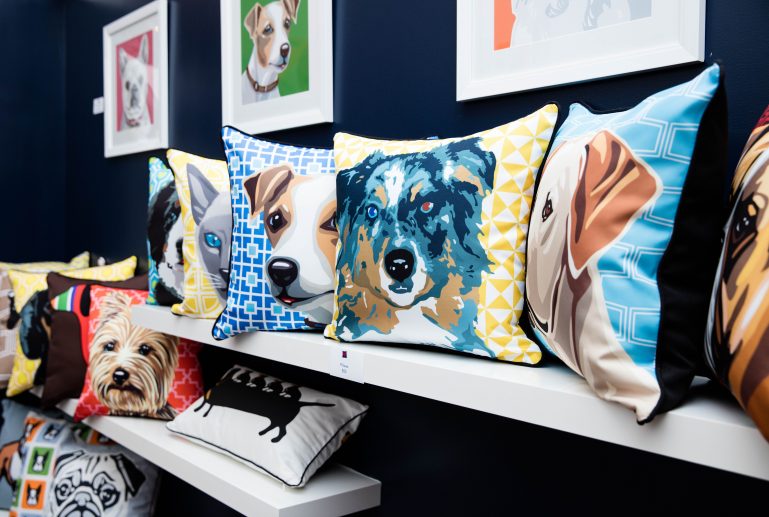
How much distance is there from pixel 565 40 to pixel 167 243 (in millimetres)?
1192

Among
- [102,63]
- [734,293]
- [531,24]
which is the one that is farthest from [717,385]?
[102,63]

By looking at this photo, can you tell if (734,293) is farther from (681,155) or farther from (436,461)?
(436,461)

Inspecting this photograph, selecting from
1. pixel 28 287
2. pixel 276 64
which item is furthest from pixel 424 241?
pixel 28 287

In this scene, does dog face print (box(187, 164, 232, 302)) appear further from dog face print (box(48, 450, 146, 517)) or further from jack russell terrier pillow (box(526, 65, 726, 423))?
jack russell terrier pillow (box(526, 65, 726, 423))

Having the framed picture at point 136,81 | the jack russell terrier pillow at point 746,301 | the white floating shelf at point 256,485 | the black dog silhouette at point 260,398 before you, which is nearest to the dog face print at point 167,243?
the black dog silhouette at point 260,398

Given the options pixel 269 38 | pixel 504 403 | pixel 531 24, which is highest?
pixel 269 38

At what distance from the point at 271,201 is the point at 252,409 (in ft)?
1.78

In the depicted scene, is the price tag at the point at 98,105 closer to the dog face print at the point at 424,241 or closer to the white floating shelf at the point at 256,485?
the white floating shelf at the point at 256,485

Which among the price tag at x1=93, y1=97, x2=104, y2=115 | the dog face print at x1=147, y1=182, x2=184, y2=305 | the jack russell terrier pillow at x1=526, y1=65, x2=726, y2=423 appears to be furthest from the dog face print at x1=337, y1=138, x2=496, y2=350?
the price tag at x1=93, y1=97, x2=104, y2=115

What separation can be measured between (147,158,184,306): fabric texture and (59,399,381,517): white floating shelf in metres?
0.40

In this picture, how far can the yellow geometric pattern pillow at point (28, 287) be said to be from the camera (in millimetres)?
2322

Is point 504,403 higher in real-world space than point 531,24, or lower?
lower

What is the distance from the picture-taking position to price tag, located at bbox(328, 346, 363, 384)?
1169 mm

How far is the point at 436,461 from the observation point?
1.45 meters
